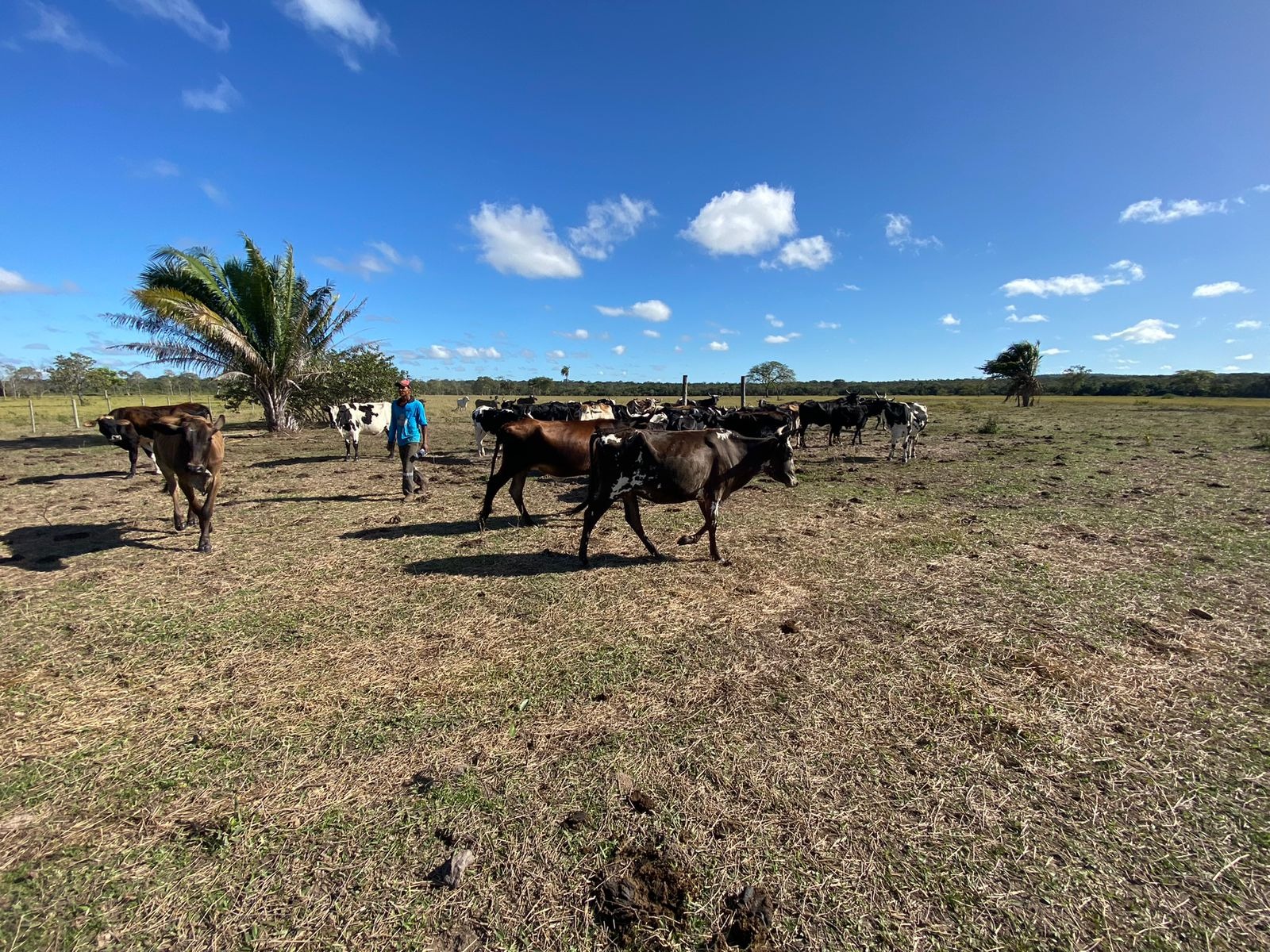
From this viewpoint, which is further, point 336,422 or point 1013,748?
point 336,422

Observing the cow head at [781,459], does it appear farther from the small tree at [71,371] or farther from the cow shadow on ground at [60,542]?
the small tree at [71,371]

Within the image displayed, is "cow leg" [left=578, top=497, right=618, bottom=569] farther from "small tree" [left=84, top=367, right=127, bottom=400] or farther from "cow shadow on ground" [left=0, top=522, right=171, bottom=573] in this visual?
"small tree" [left=84, top=367, right=127, bottom=400]

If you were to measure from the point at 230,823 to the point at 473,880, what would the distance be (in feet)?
4.48

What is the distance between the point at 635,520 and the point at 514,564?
1.66 metres

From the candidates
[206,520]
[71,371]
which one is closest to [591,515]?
[206,520]

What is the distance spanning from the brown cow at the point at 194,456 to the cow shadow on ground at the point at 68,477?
6825 millimetres

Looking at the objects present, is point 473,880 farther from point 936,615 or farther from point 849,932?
point 936,615

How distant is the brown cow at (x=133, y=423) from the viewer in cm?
1185

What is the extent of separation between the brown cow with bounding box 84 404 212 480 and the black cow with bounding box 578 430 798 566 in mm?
9554

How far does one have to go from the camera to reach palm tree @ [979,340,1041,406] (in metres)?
49.3

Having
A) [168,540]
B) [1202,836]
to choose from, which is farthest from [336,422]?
[1202,836]

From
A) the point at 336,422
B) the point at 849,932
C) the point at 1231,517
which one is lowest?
the point at 849,932

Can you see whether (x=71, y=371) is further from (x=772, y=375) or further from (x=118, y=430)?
(x=772, y=375)

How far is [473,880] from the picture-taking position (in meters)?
2.37
